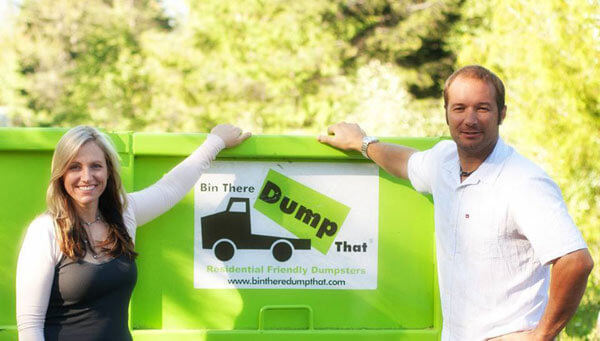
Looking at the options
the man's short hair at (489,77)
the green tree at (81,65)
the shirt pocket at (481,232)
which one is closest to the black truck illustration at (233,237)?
the shirt pocket at (481,232)

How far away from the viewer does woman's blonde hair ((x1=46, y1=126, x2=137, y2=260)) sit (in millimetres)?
2523

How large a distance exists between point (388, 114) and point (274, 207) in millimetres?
10259

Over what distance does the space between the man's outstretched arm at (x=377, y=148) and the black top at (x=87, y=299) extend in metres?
0.97

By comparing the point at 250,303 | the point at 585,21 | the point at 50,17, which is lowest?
the point at 250,303

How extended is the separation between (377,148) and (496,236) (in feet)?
2.45

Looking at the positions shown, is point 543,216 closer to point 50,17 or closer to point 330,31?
point 330,31

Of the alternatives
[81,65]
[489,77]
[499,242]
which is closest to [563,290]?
[499,242]

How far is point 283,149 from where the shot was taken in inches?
120

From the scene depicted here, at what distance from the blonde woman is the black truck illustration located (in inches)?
15.5

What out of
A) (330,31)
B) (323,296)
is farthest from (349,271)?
(330,31)

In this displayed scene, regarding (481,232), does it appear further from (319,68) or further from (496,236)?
(319,68)

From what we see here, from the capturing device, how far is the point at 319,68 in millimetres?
16141

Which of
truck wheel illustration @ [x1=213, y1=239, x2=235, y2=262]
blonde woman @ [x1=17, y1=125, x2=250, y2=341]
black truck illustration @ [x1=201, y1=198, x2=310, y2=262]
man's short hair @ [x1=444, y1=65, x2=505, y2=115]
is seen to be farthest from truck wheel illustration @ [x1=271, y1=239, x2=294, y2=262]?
man's short hair @ [x1=444, y1=65, x2=505, y2=115]

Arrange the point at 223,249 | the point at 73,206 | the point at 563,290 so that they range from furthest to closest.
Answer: the point at 223,249
the point at 73,206
the point at 563,290
